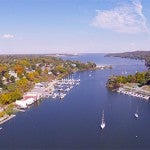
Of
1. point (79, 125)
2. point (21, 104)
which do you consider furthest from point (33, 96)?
point (79, 125)

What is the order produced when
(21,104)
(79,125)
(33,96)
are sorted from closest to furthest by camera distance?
(79,125)
(21,104)
(33,96)

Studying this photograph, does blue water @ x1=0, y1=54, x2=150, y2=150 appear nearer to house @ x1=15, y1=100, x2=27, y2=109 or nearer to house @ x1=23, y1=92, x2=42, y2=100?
house @ x1=15, y1=100, x2=27, y2=109

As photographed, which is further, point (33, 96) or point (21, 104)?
point (33, 96)

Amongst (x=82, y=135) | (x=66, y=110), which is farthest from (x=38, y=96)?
(x=82, y=135)

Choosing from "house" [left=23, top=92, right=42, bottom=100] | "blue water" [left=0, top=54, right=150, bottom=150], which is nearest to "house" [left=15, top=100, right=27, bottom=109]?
"blue water" [left=0, top=54, right=150, bottom=150]

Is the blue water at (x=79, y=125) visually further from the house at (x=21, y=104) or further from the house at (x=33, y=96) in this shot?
the house at (x=33, y=96)

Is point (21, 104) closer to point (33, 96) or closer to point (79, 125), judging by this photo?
point (33, 96)

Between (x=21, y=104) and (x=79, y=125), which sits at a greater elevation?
(x=21, y=104)

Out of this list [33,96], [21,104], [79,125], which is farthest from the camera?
[33,96]

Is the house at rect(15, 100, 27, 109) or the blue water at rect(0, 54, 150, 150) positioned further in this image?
the house at rect(15, 100, 27, 109)
